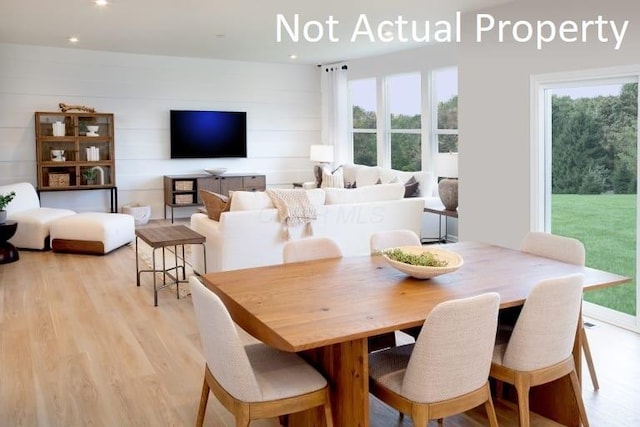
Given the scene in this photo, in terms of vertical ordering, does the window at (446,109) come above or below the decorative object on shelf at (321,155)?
above

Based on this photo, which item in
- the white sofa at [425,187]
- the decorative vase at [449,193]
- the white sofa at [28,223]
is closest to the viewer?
the decorative vase at [449,193]

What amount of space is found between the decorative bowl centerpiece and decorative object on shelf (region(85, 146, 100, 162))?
23.3 ft

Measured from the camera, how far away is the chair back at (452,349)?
2.23 meters

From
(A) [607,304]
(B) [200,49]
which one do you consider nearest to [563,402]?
(A) [607,304]

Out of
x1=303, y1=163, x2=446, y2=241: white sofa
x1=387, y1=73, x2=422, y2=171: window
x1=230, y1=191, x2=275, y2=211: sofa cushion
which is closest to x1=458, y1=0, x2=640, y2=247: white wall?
x1=303, y1=163, x2=446, y2=241: white sofa

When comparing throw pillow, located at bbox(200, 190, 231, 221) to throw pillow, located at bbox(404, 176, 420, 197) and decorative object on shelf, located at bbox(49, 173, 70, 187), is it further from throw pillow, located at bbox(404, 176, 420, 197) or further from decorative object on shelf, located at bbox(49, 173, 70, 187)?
decorative object on shelf, located at bbox(49, 173, 70, 187)

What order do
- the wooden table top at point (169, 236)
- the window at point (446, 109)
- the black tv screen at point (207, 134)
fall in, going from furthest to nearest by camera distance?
the black tv screen at point (207, 134)
the window at point (446, 109)
the wooden table top at point (169, 236)

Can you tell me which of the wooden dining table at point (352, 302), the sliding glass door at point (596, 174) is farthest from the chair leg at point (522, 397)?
the sliding glass door at point (596, 174)

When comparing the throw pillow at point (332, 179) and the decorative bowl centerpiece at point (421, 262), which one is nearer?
the decorative bowl centerpiece at point (421, 262)

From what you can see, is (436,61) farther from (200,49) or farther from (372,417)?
(372,417)

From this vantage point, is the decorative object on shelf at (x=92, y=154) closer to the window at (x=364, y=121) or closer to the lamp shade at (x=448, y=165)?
the window at (x=364, y=121)

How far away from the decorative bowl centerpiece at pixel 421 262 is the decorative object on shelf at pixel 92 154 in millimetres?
7088

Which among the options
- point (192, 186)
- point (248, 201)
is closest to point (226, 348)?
point (248, 201)

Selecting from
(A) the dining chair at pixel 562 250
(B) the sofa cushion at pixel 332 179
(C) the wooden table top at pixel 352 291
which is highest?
(B) the sofa cushion at pixel 332 179
